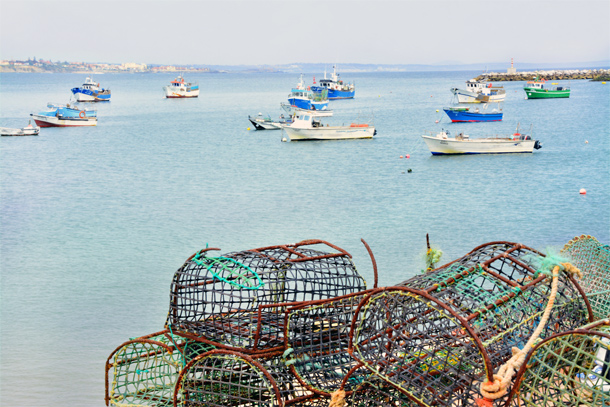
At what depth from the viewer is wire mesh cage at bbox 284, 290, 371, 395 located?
15.0 feet

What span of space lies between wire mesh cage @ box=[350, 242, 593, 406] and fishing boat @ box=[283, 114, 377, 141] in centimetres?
3008

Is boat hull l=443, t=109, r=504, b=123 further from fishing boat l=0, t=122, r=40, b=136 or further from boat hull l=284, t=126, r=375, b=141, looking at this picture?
fishing boat l=0, t=122, r=40, b=136

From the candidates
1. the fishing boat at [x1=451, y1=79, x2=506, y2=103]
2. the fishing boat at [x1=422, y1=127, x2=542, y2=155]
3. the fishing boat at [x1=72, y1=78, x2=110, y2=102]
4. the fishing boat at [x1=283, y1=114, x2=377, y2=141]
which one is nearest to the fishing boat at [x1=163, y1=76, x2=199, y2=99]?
the fishing boat at [x1=72, y1=78, x2=110, y2=102]

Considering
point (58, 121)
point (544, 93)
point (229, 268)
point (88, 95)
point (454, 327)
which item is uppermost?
point (229, 268)

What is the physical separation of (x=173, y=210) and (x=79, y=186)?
6750 mm

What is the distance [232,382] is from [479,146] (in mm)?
24892

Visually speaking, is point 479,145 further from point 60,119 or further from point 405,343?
point 60,119

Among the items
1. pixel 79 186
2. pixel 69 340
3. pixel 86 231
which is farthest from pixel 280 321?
pixel 79 186

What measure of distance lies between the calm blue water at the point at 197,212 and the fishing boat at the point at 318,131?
620mm

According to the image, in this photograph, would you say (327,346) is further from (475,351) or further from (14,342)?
(14,342)

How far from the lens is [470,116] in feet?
144

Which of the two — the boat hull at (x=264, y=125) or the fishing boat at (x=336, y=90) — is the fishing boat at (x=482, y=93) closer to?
the fishing boat at (x=336, y=90)

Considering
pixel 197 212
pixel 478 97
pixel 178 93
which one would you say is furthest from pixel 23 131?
pixel 478 97

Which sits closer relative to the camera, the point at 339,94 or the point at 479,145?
the point at 479,145
